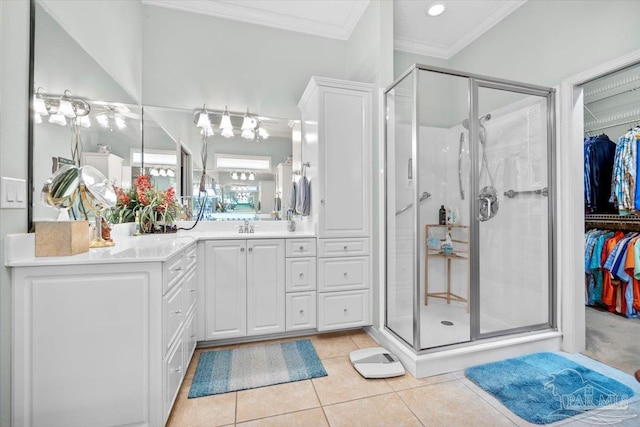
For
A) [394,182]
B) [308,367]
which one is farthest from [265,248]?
[394,182]

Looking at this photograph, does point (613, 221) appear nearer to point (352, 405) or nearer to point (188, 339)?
point (352, 405)

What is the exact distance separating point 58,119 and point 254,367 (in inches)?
74.4

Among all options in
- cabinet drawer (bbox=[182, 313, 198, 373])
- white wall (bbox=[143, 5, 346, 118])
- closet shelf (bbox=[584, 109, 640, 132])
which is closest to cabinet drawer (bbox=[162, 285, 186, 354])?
cabinet drawer (bbox=[182, 313, 198, 373])

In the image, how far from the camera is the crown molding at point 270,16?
2684 millimetres

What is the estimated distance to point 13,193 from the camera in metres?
1.18

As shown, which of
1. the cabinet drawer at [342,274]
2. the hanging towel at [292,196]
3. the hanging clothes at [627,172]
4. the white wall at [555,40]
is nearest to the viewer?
the white wall at [555,40]

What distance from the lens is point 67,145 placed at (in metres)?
1.57

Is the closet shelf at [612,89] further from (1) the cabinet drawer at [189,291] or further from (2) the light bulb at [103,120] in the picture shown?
(2) the light bulb at [103,120]

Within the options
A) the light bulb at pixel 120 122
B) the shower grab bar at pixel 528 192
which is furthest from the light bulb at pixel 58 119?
the shower grab bar at pixel 528 192

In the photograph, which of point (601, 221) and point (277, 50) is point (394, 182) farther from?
point (601, 221)

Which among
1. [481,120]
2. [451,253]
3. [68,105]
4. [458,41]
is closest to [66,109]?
[68,105]

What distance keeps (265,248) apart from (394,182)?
1202mm

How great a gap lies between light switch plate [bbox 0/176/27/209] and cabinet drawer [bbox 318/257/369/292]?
5.92 feet

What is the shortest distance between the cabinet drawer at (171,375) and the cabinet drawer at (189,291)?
24 centimetres
